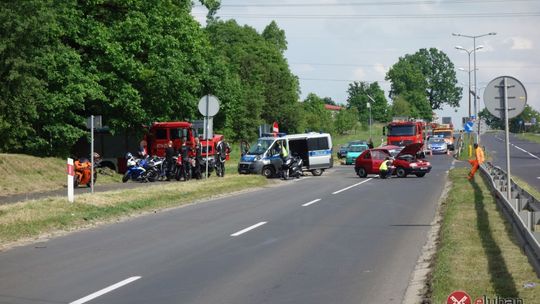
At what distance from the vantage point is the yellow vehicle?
84.1 m

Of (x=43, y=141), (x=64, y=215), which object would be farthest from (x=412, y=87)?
(x=64, y=215)

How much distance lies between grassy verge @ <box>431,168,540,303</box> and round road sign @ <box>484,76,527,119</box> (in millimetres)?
2298

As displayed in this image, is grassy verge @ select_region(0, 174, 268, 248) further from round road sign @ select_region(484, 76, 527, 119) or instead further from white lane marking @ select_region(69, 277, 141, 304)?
round road sign @ select_region(484, 76, 527, 119)

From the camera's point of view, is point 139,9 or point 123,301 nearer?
point 123,301

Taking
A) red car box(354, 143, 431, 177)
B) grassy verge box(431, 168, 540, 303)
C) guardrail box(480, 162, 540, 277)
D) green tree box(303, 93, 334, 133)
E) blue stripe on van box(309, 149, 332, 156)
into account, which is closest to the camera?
grassy verge box(431, 168, 540, 303)

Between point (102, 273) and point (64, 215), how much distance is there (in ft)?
24.1

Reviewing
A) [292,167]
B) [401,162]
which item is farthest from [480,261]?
[401,162]

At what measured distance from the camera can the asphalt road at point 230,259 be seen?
880 centimetres

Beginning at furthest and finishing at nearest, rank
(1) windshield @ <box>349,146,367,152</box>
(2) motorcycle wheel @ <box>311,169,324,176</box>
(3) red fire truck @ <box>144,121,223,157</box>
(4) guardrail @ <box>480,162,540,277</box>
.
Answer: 1. (1) windshield @ <box>349,146,367,152</box>
2. (2) motorcycle wheel @ <box>311,169,324,176</box>
3. (3) red fire truck @ <box>144,121,223,157</box>
4. (4) guardrail @ <box>480,162,540,277</box>

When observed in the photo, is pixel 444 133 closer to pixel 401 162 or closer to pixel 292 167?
pixel 401 162

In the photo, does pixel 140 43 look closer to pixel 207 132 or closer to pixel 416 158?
pixel 207 132

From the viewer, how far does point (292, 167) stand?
37.5 m

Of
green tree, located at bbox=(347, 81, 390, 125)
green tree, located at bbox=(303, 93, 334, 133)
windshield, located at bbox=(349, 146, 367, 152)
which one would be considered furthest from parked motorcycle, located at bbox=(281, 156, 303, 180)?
green tree, located at bbox=(347, 81, 390, 125)

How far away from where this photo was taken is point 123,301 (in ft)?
27.3
